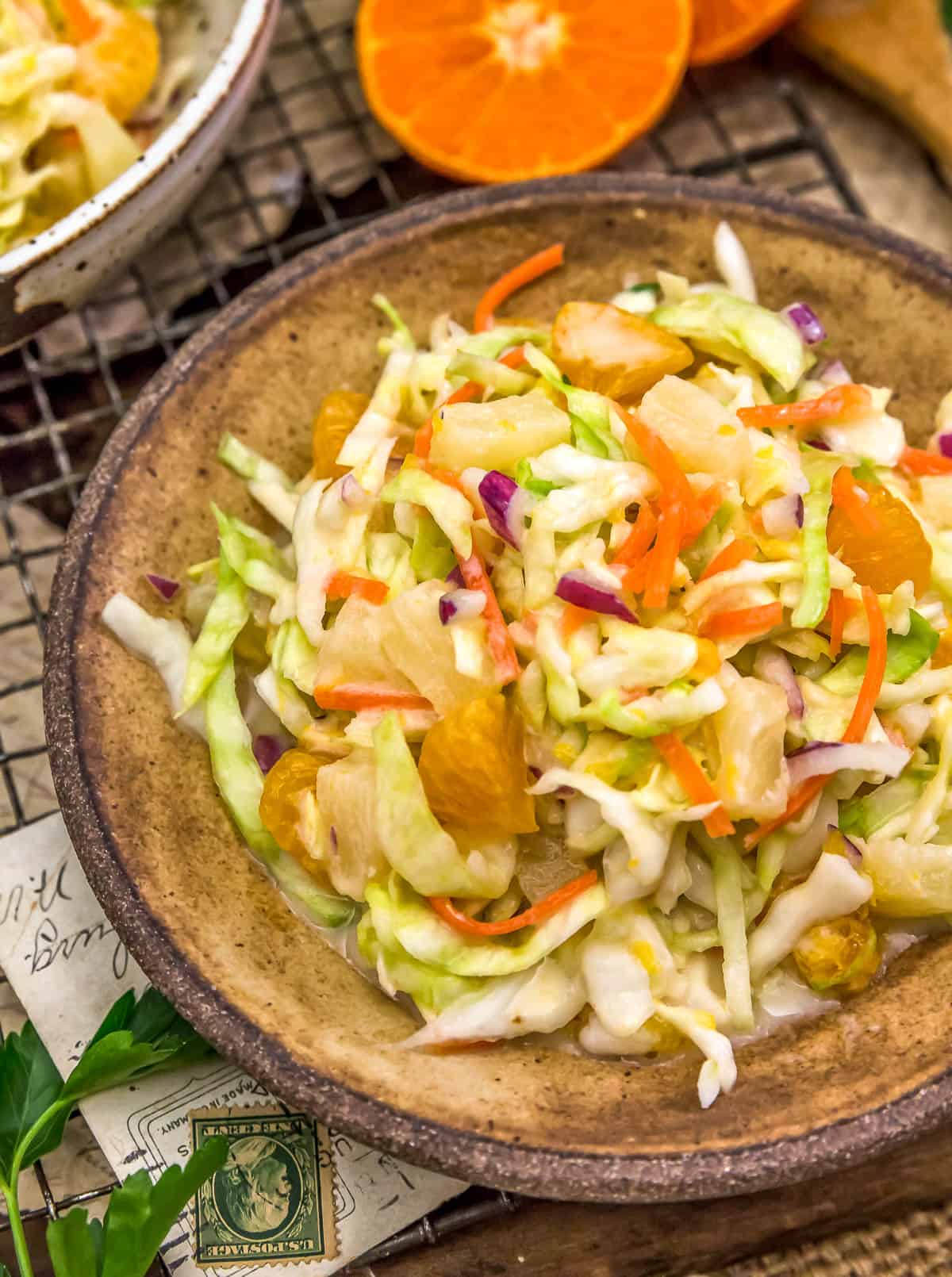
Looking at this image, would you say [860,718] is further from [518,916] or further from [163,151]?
[163,151]

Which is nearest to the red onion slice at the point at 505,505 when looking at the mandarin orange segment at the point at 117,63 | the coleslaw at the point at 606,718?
the coleslaw at the point at 606,718

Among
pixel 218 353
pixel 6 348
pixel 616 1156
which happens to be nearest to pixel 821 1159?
pixel 616 1156

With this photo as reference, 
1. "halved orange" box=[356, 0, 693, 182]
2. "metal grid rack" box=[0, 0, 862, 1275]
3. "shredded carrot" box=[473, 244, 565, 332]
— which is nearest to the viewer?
"shredded carrot" box=[473, 244, 565, 332]

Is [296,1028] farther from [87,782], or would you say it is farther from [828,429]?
[828,429]

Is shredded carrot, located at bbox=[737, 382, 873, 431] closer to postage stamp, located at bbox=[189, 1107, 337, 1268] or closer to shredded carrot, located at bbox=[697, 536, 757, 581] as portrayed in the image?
shredded carrot, located at bbox=[697, 536, 757, 581]

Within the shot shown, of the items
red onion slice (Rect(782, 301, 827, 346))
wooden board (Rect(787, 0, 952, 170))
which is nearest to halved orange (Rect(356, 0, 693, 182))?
wooden board (Rect(787, 0, 952, 170))

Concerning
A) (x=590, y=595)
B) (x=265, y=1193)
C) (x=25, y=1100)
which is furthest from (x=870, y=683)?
(x=25, y=1100)
